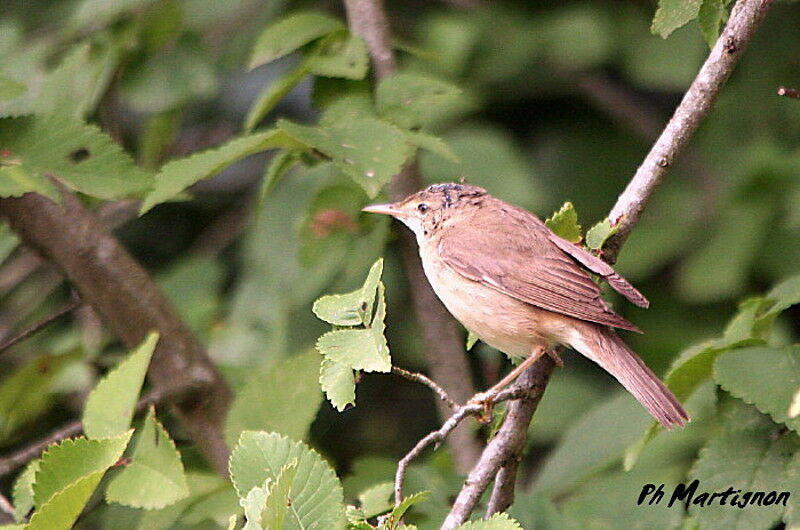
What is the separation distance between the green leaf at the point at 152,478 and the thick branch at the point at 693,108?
130cm

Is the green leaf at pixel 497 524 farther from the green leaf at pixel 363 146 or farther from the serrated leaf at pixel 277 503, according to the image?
the green leaf at pixel 363 146

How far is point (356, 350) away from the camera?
215 centimetres

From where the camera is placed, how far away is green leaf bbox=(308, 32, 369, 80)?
3277 mm

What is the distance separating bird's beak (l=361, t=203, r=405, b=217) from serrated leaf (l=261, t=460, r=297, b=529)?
1.68m

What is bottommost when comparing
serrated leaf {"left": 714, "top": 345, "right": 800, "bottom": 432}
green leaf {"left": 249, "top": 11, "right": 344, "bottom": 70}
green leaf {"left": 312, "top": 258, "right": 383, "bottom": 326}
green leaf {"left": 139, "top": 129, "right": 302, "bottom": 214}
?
serrated leaf {"left": 714, "top": 345, "right": 800, "bottom": 432}

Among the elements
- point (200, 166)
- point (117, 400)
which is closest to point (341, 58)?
point (200, 166)

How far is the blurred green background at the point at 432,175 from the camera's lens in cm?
410

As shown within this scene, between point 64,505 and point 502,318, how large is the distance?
1489 millimetres

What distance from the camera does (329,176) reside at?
13.5 ft

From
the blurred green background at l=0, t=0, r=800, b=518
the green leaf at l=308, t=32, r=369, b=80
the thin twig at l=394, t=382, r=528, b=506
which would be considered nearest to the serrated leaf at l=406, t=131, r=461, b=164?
the green leaf at l=308, t=32, r=369, b=80

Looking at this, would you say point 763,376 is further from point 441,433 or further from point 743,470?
point 441,433

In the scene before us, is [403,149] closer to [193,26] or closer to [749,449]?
[749,449]

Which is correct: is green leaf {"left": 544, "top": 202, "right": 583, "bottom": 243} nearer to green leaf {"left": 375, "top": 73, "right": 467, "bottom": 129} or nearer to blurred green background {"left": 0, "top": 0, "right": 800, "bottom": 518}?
green leaf {"left": 375, "top": 73, "right": 467, "bottom": 129}

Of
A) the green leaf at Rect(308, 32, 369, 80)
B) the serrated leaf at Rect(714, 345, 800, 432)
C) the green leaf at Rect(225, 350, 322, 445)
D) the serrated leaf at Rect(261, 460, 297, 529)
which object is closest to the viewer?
the serrated leaf at Rect(261, 460, 297, 529)
